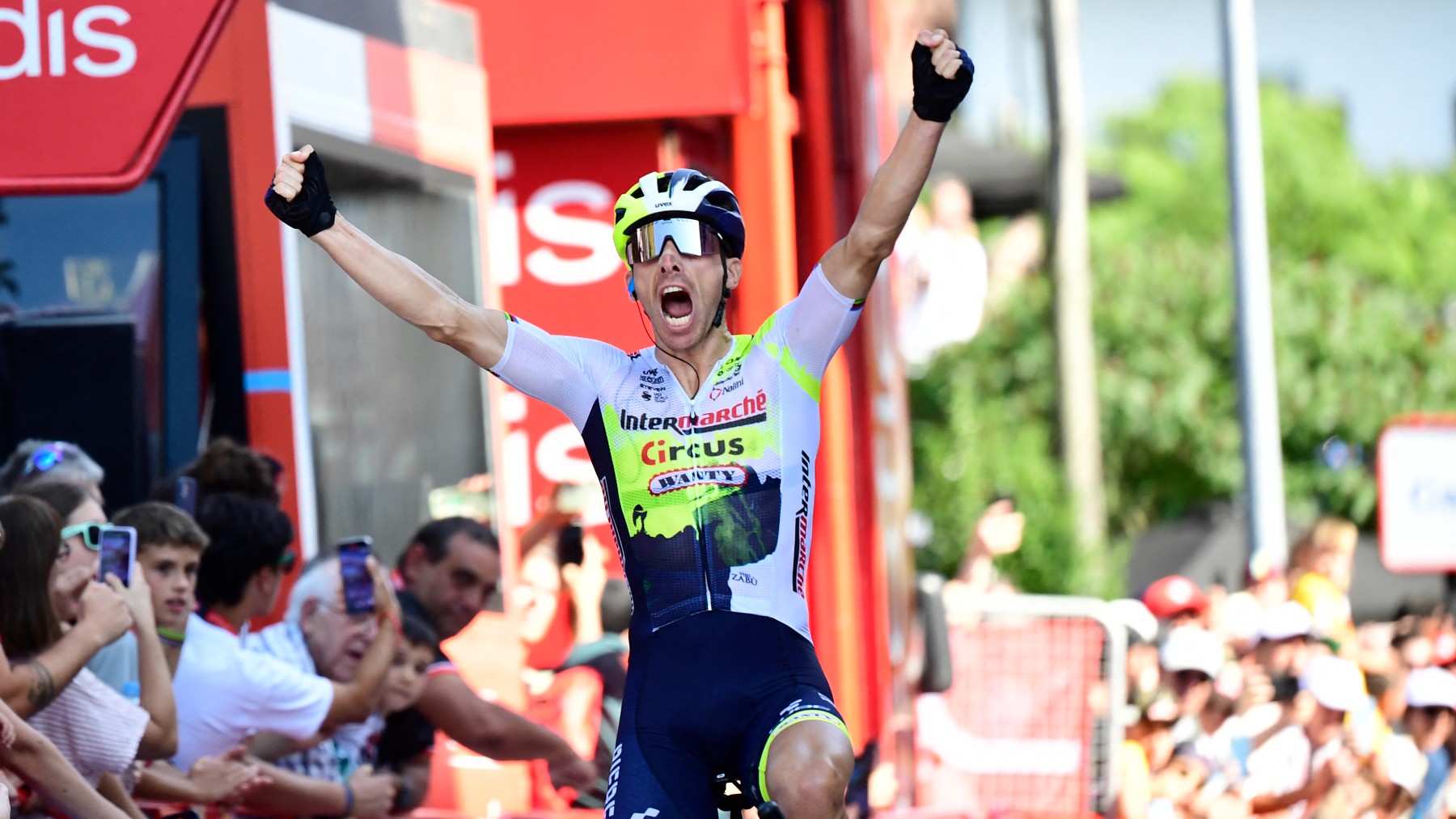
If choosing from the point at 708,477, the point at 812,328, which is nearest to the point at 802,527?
the point at 708,477

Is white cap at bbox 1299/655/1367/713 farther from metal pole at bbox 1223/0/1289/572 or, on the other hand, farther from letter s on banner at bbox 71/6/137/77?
letter s on banner at bbox 71/6/137/77

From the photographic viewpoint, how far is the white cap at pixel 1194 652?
8.81 meters

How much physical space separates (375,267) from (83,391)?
227 centimetres

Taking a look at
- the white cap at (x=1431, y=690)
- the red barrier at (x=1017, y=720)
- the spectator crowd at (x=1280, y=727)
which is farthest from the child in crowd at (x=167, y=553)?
the red barrier at (x=1017, y=720)

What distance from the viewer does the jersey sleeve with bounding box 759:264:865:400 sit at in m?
4.70

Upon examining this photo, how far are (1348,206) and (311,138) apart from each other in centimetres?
4751

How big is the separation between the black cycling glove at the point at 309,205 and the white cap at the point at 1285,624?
5.77 m

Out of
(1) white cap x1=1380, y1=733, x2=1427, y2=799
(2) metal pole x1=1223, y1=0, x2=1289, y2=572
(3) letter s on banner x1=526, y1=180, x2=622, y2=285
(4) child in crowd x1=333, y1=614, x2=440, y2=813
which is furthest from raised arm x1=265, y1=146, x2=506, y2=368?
(2) metal pole x1=1223, y1=0, x2=1289, y2=572

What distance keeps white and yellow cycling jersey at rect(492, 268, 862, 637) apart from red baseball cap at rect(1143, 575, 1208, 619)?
5185 millimetres

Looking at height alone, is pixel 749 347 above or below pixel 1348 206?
below

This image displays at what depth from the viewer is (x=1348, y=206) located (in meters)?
51.4

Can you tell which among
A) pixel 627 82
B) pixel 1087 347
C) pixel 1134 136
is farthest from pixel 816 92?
pixel 1134 136

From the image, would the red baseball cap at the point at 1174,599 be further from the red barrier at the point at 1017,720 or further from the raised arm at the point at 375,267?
the raised arm at the point at 375,267

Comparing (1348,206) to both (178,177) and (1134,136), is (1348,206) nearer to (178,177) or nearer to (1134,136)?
(1134,136)
